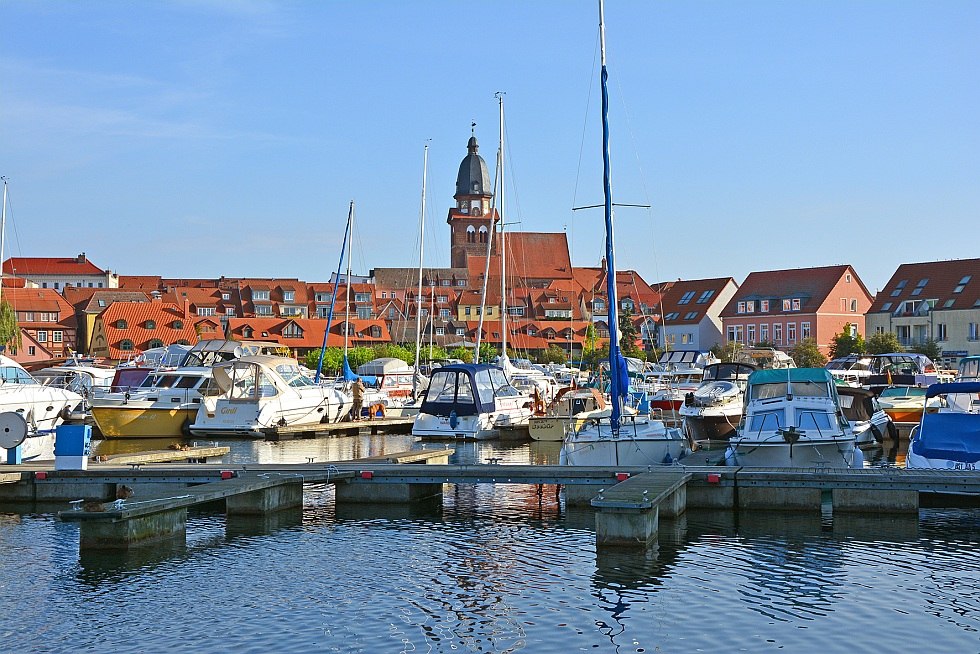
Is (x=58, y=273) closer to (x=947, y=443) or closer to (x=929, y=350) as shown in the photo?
(x=929, y=350)

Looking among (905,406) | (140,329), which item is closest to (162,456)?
(905,406)

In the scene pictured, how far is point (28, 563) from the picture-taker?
20.1 meters

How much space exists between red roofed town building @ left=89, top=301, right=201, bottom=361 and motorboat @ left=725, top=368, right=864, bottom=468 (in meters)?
94.7

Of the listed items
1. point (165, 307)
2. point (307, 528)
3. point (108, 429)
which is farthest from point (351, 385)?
point (165, 307)

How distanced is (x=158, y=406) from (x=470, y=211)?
126m

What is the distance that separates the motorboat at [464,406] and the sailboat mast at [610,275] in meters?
13.3

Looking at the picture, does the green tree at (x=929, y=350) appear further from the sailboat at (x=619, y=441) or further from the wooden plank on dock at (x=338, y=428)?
the sailboat at (x=619, y=441)

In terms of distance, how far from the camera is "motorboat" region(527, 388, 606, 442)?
4691 cm

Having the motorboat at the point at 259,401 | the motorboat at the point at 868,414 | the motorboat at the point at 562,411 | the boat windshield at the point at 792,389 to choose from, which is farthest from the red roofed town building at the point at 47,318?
the boat windshield at the point at 792,389

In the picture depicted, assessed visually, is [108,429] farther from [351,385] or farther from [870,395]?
[870,395]

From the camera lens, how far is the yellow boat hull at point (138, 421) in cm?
4941

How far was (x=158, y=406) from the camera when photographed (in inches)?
1976

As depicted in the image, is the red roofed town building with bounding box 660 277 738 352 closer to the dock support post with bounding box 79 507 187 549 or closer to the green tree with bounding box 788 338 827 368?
the green tree with bounding box 788 338 827 368

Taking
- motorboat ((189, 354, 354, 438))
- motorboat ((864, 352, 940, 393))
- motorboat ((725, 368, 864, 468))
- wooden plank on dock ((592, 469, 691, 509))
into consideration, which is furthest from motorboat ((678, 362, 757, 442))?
motorboat ((189, 354, 354, 438))
